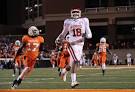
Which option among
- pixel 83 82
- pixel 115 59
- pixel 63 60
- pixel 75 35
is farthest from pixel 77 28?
pixel 115 59

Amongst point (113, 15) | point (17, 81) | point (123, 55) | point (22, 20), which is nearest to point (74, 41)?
point (17, 81)

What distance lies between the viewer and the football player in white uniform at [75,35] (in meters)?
14.6

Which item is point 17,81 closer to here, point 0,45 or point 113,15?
point 0,45

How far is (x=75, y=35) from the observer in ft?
48.7

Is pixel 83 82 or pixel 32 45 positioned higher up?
pixel 32 45

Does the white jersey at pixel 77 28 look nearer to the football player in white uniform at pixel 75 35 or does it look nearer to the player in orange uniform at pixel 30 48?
the football player in white uniform at pixel 75 35

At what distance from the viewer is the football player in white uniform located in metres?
14.6

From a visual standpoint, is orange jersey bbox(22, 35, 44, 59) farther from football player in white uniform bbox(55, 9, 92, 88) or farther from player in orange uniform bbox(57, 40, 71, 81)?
player in orange uniform bbox(57, 40, 71, 81)

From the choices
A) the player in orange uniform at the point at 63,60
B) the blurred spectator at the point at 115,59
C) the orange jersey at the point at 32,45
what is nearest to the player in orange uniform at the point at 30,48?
the orange jersey at the point at 32,45

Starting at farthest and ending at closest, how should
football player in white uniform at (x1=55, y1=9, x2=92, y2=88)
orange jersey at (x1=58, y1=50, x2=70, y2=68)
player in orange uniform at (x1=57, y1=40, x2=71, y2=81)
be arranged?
orange jersey at (x1=58, y1=50, x2=70, y2=68) < player in orange uniform at (x1=57, y1=40, x2=71, y2=81) < football player in white uniform at (x1=55, y1=9, x2=92, y2=88)

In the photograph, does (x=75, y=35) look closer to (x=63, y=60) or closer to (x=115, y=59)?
(x=63, y=60)

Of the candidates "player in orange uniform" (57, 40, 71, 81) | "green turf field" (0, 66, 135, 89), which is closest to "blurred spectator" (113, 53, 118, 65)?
"green turf field" (0, 66, 135, 89)

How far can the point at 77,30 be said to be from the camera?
14.9 m

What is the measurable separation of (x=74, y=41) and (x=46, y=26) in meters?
50.8
